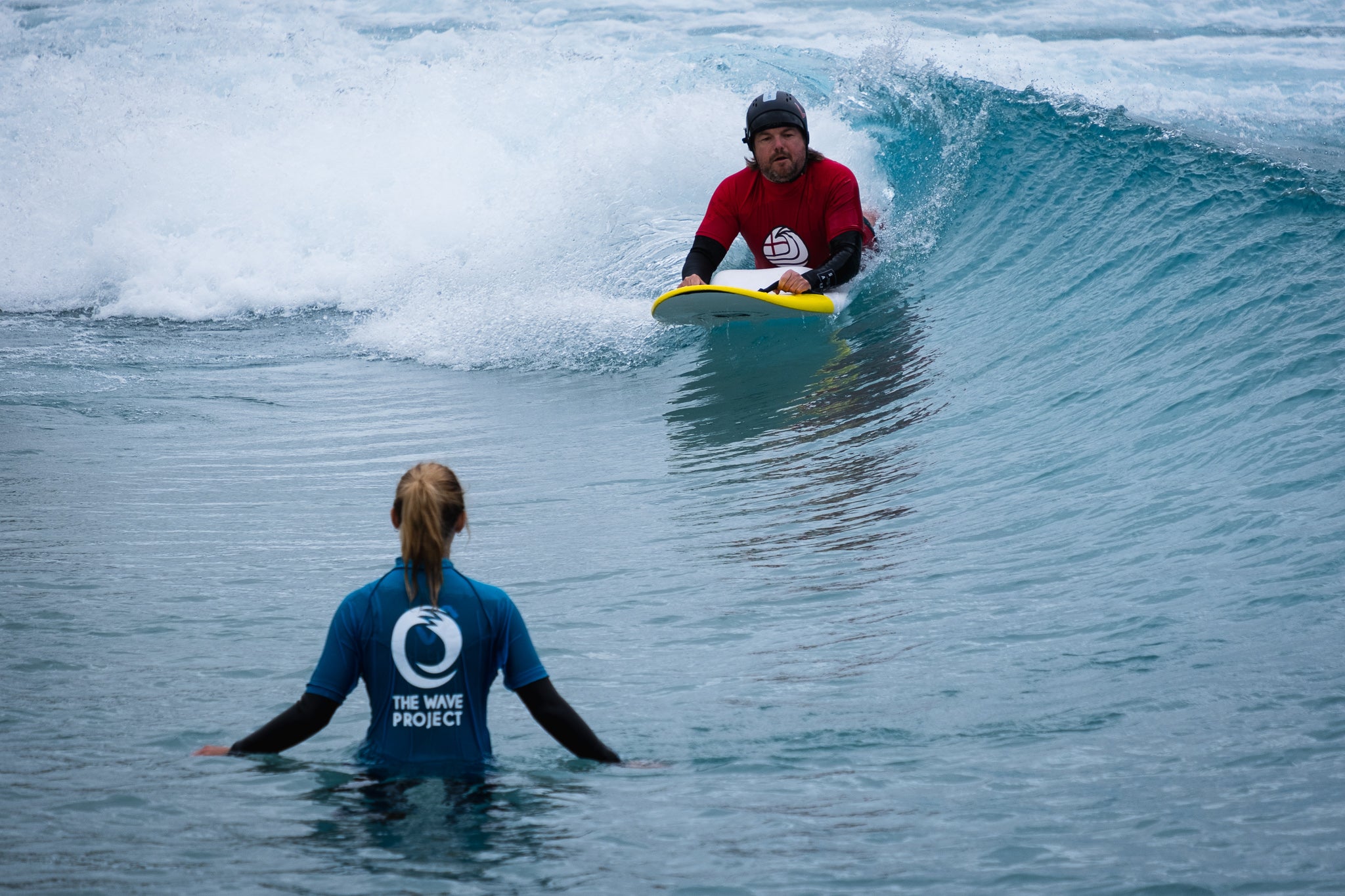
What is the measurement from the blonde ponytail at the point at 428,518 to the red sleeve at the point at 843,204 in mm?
5570

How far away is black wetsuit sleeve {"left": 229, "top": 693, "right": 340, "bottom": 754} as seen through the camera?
2.87 m

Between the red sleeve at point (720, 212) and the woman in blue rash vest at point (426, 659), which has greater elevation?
the red sleeve at point (720, 212)

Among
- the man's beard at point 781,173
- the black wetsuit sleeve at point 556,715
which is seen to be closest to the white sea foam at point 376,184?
the man's beard at point 781,173

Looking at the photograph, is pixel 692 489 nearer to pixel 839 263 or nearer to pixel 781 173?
→ pixel 839 263

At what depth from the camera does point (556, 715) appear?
9.65 feet

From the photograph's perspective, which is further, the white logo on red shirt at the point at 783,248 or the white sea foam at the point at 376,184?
the white sea foam at the point at 376,184

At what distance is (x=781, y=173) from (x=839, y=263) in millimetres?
676

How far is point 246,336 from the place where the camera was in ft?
34.4

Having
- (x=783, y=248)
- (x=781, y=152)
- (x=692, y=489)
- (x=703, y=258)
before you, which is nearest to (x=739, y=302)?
(x=703, y=258)

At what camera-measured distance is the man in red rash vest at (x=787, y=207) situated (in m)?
7.77

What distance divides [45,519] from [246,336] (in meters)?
5.24

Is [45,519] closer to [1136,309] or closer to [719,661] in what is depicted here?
[719,661]

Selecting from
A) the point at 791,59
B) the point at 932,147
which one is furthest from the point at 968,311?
the point at 791,59

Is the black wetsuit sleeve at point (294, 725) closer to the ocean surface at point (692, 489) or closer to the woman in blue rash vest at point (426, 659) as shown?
the woman in blue rash vest at point (426, 659)
